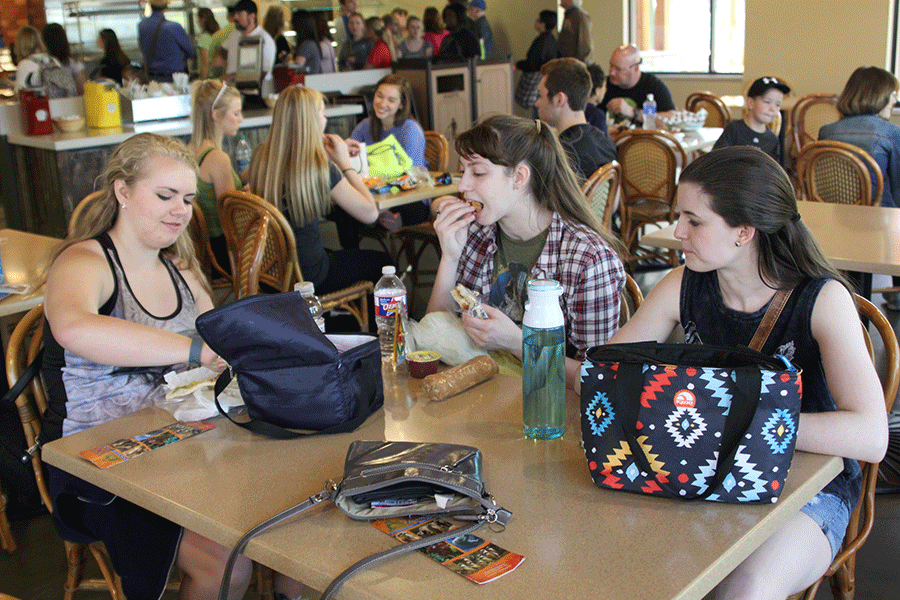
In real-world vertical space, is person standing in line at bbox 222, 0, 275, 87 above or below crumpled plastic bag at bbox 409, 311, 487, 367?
above

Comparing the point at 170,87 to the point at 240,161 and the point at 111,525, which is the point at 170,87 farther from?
the point at 111,525

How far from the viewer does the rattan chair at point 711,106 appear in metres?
6.75

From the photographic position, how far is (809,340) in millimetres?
1527

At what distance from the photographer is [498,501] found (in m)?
1.21

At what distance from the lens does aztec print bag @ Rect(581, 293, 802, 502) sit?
1.15 m

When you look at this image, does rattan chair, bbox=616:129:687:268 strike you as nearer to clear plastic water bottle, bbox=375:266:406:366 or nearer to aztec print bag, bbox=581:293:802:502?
clear plastic water bottle, bbox=375:266:406:366

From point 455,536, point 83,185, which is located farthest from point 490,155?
point 83,185

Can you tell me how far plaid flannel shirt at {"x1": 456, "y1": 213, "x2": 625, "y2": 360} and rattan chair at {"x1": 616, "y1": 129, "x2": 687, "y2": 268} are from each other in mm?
2677

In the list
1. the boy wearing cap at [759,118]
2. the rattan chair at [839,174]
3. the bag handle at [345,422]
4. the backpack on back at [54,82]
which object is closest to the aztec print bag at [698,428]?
the bag handle at [345,422]

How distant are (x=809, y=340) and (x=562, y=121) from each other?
2.98 meters

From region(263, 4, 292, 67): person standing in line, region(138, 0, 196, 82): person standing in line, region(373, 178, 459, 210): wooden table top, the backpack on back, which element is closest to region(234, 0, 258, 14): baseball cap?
region(138, 0, 196, 82): person standing in line

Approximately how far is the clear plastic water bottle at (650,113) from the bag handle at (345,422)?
473 cm

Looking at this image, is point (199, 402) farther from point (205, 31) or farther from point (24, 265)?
point (205, 31)

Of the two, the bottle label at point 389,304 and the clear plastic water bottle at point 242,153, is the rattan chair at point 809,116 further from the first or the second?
the bottle label at point 389,304
